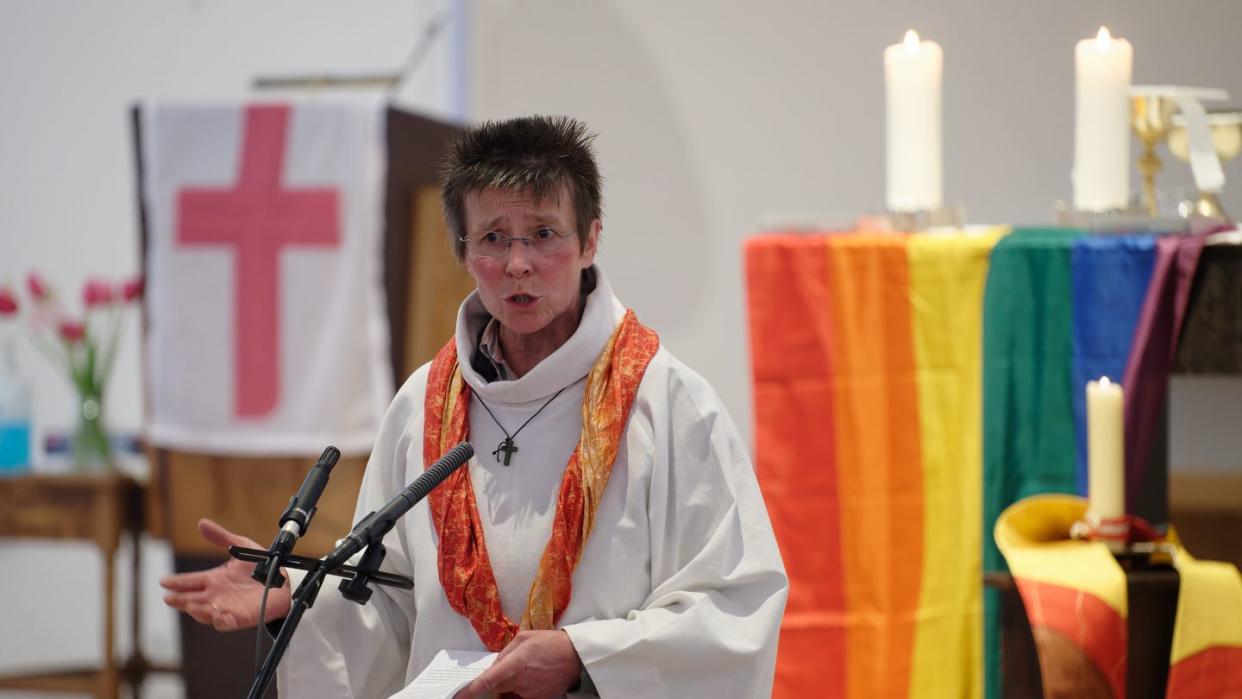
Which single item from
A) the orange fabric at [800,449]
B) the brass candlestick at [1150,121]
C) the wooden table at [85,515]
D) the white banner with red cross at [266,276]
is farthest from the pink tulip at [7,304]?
the brass candlestick at [1150,121]

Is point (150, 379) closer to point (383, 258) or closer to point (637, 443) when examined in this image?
point (383, 258)

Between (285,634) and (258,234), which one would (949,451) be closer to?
(285,634)

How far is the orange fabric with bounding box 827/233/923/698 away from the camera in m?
2.53

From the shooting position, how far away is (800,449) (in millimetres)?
2541

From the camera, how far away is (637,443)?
1819 mm

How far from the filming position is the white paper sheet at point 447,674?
1665 millimetres

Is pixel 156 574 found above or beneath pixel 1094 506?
beneath

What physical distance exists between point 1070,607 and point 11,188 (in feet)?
14.2

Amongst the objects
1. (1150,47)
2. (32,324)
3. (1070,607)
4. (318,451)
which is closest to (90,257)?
(32,324)

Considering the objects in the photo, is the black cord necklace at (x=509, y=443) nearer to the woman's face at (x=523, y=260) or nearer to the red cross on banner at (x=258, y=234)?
the woman's face at (x=523, y=260)

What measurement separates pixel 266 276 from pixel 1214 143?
7.82ft

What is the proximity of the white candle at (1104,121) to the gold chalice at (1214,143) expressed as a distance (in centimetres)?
16

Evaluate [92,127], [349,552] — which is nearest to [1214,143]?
[349,552]

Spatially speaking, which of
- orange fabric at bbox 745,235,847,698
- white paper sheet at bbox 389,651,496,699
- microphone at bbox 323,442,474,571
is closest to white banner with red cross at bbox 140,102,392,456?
orange fabric at bbox 745,235,847,698
